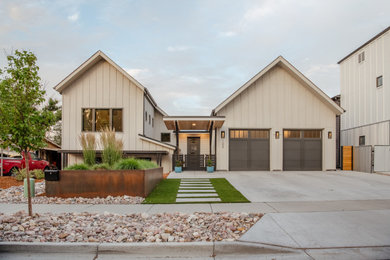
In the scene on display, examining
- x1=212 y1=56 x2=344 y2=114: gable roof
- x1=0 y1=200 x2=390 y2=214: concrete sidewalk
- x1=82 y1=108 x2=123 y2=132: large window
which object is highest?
x1=212 y1=56 x2=344 y2=114: gable roof

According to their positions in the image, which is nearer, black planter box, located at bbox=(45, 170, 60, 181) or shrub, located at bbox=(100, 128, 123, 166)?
black planter box, located at bbox=(45, 170, 60, 181)

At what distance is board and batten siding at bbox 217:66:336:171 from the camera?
610 inches

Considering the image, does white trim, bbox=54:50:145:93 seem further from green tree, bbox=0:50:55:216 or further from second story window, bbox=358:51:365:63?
second story window, bbox=358:51:365:63

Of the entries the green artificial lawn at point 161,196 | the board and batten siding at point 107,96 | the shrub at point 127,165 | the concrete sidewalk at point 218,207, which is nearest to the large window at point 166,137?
the board and batten siding at point 107,96

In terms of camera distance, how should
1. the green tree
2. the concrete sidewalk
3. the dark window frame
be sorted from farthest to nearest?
the dark window frame, the concrete sidewalk, the green tree

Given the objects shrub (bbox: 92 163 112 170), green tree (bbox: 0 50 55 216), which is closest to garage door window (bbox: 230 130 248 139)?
shrub (bbox: 92 163 112 170)

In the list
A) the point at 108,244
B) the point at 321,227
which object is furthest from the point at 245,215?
A: the point at 108,244

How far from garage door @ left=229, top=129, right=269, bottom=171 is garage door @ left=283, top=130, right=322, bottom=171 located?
1.38 meters

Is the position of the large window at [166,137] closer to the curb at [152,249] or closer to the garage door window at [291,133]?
the garage door window at [291,133]

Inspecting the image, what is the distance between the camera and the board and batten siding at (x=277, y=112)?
50.9 feet

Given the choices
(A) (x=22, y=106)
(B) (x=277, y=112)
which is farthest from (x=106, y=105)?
(B) (x=277, y=112)

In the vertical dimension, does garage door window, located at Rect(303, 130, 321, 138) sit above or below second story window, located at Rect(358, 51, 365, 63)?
below

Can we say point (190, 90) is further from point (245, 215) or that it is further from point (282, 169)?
point (245, 215)

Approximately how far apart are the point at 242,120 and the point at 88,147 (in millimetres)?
10181
